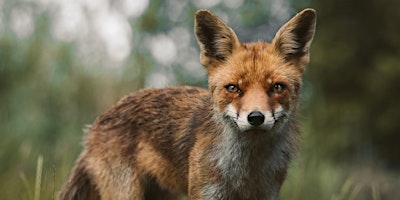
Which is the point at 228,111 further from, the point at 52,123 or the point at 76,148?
the point at 52,123

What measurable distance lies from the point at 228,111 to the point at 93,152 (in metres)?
1.93

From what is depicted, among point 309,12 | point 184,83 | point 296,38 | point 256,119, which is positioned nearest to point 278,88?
point 256,119

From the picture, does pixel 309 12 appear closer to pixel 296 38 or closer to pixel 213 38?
pixel 296 38

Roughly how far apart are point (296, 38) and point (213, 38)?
2.32 feet

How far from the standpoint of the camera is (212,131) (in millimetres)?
6285

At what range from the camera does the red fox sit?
226 inches

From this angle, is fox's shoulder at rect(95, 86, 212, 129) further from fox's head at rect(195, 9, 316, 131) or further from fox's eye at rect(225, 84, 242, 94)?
fox's eye at rect(225, 84, 242, 94)

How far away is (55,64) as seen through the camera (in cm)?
1138

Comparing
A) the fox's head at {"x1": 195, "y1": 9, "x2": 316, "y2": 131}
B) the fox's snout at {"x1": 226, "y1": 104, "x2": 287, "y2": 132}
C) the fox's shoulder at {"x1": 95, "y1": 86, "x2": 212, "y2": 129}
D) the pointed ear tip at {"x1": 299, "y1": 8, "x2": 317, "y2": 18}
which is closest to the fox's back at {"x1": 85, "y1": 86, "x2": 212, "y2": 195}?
the fox's shoulder at {"x1": 95, "y1": 86, "x2": 212, "y2": 129}

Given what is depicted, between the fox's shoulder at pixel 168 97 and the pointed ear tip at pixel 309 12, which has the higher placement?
the pointed ear tip at pixel 309 12

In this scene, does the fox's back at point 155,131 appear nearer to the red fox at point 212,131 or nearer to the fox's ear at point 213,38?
the red fox at point 212,131

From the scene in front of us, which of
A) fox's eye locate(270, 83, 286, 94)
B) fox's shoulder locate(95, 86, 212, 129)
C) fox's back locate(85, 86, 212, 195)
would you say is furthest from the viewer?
fox's shoulder locate(95, 86, 212, 129)

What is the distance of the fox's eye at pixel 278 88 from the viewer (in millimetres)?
5691

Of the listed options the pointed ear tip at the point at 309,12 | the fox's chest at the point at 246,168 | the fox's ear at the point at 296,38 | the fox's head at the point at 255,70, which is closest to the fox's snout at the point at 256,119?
the fox's head at the point at 255,70
